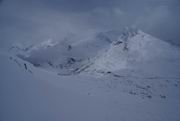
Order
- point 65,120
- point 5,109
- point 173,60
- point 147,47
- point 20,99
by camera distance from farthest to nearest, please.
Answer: point 147,47 → point 173,60 → point 65,120 → point 20,99 → point 5,109

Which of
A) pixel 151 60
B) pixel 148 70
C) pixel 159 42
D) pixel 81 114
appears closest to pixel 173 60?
pixel 151 60

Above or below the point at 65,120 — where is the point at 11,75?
above

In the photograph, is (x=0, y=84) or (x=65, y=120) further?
(x=65, y=120)

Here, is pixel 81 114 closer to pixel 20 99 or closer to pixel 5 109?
pixel 20 99

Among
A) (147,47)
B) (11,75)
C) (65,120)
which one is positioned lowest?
(65,120)

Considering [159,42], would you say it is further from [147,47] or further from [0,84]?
[0,84]

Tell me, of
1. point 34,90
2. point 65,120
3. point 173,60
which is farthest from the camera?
point 173,60

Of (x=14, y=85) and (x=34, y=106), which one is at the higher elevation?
(x=14, y=85)

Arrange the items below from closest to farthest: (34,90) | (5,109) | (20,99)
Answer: (5,109), (20,99), (34,90)

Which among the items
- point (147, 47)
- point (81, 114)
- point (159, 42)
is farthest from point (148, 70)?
point (81, 114)
